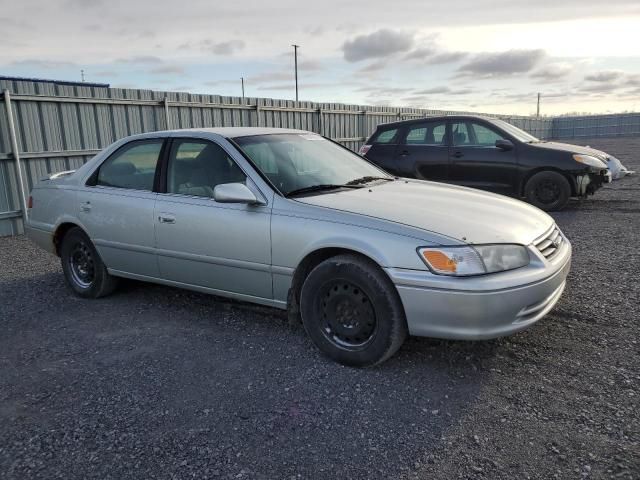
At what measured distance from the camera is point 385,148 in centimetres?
966

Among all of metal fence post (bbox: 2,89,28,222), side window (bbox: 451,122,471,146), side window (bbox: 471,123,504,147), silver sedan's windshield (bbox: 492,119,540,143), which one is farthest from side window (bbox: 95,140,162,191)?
silver sedan's windshield (bbox: 492,119,540,143)

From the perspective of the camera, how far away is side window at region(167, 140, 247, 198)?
405cm

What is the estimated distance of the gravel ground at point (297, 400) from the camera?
2463 millimetres

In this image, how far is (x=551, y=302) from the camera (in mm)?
3395

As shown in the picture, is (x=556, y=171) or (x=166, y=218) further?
(x=556, y=171)

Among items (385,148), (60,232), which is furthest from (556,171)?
(60,232)

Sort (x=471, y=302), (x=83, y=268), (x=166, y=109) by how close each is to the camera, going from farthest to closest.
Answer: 1. (x=166, y=109)
2. (x=83, y=268)
3. (x=471, y=302)

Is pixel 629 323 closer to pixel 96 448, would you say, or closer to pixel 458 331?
pixel 458 331

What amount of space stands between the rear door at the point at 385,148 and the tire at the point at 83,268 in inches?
231

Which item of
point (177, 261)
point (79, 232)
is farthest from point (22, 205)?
point (177, 261)

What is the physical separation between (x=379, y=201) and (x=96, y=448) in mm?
2272

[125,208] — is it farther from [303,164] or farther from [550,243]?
[550,243]

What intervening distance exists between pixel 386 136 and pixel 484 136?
5.85 ft

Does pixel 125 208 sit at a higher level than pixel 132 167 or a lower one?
lower
